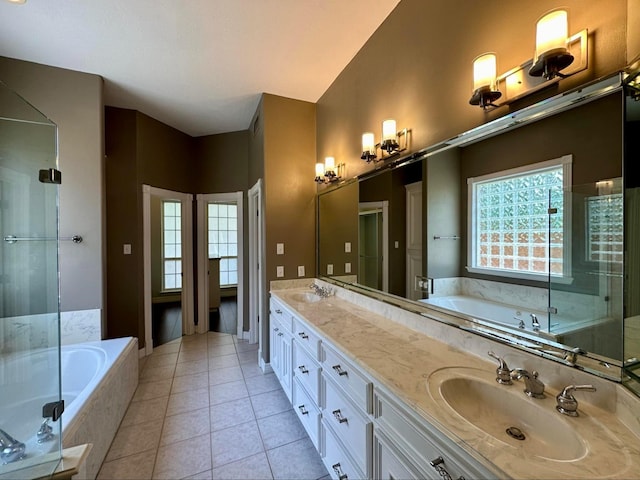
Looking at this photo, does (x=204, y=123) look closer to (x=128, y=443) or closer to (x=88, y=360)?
(x=88, y=360)

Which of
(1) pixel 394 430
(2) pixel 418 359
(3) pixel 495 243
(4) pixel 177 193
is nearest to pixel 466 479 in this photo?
(1) pixel 394 430

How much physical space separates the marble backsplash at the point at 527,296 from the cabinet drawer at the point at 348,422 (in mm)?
750

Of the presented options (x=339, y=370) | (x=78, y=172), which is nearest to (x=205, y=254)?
(x=78, y=172)

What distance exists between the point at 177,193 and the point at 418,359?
12.6 feet

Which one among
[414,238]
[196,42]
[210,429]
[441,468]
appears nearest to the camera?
[441,468]

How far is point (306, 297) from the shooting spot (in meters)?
2.73

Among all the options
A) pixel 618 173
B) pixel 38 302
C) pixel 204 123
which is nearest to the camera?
pixel 618 173

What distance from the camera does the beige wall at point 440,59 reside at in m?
0.89

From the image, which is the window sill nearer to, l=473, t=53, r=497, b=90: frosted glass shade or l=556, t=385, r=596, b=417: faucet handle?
l=556, t=385, r=596, b=417: faucet handle

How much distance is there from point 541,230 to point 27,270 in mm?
2939

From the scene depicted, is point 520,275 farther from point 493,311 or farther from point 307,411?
point 307,411

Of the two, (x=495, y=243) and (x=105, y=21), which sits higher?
(x=105, y=21)

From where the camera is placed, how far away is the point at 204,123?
3.78 meters

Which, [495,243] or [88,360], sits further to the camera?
[88,360]
